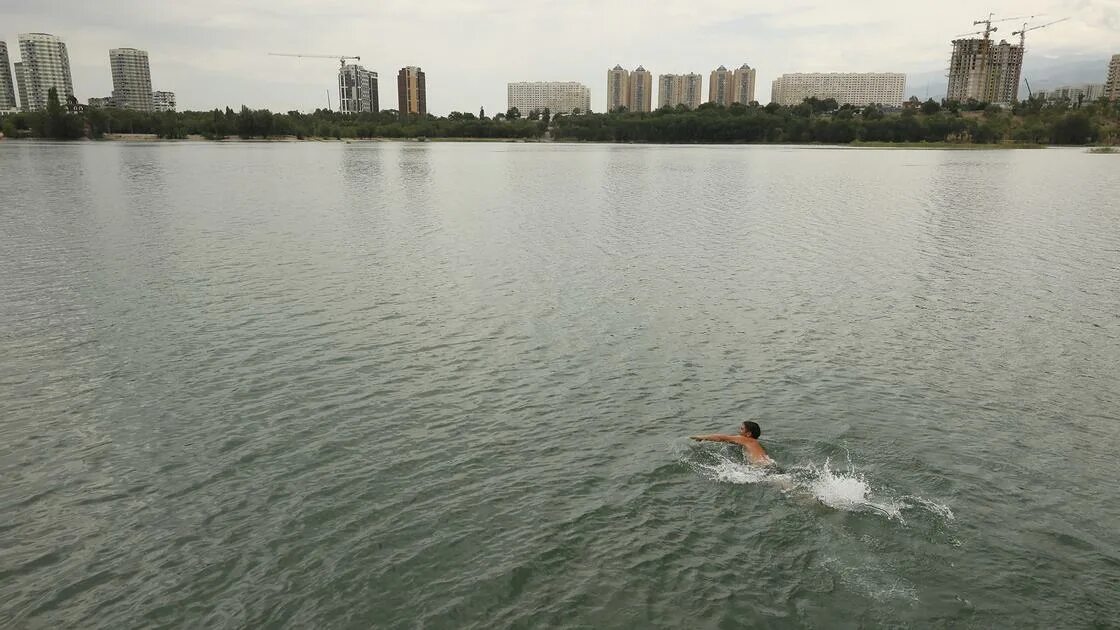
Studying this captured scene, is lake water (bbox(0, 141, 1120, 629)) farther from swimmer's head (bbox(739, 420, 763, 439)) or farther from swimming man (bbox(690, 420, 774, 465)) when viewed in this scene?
swimmer's head (bbox(739, 420, 763, 439))

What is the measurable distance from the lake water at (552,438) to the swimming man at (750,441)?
23.7 inches

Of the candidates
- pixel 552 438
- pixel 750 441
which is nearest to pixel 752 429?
pixel 750 441

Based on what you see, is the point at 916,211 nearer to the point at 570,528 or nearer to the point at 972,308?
the point at 972,308

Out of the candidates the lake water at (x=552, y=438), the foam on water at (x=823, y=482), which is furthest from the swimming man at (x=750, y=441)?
the lake water at (x=552, y=438)

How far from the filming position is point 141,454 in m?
20.8

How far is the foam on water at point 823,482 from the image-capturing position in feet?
59.9

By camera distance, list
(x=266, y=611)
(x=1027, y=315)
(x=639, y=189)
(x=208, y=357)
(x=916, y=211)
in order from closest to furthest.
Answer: (x=266, y=611) < (x=208, y=357) < (x=1027, y=315) < (x=916, y=211) < (x=639, y=189)

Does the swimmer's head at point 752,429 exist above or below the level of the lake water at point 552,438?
above

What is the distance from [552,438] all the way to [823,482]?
7611 mm

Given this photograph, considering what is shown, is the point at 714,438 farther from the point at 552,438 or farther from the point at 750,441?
the point at 552,438

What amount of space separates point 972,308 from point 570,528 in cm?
2897

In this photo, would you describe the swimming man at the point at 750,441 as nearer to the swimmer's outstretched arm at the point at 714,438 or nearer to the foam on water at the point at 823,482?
the swimmer's outstretched arm at the point at 714,438

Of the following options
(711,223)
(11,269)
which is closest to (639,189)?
(711,223)

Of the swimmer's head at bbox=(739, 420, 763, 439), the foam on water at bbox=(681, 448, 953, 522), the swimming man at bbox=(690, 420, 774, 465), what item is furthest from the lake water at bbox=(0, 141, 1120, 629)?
the swimmer's head at bbox=(739, 420, 763, 439)
